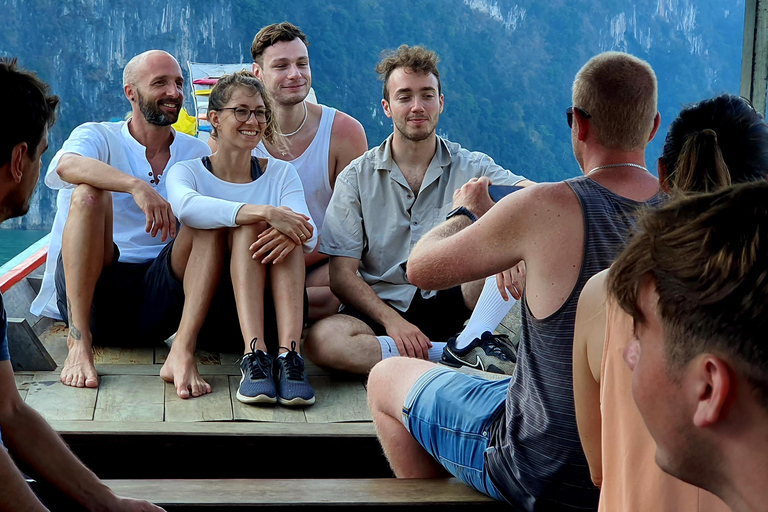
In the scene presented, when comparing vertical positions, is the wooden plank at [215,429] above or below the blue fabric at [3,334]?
below

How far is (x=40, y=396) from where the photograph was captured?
7.35 feet

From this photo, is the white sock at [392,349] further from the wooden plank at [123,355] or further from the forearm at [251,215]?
the wooden plank at [123,355]

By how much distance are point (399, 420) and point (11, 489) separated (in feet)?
2.83

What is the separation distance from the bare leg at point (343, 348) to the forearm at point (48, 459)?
1.15 meters

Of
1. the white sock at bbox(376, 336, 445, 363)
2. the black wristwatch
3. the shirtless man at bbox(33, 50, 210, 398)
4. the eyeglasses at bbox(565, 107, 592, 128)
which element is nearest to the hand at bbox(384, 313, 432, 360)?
the white sock at bbox(376, 336, 445, 363)

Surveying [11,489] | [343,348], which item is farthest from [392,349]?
[11,489]

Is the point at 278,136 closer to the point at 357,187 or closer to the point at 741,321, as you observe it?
the point at 357,187

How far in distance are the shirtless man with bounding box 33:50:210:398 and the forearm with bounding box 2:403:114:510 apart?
0.83 m

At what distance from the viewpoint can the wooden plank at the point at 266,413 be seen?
2.18 m

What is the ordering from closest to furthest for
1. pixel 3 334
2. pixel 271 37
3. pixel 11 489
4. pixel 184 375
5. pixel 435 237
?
pixel 11 489
pixel 3 334
pixel 435 237
pixel 184 375
pixel 271 37

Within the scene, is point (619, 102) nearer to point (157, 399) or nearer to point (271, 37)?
point (157, 399)

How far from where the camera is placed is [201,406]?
2236 mm

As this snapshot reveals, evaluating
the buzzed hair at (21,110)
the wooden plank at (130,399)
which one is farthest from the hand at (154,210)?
the buzzed hair at (21,110)

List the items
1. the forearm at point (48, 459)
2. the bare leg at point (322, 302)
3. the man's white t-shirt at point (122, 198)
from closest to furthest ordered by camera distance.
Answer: the forearm at point (48, 459) < the man's white t-shirt at point (122, 198) < the bare leg at point (322, 302)
